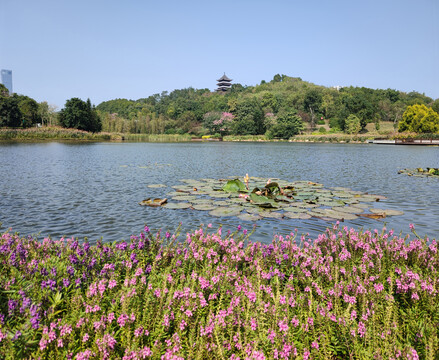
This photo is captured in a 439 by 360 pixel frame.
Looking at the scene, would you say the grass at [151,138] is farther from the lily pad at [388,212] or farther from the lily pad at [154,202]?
the lily pad at [388,212]

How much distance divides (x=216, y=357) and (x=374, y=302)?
6.50ft

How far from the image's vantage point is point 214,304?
12.5ft

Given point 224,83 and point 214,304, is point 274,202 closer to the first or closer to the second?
point 214,304

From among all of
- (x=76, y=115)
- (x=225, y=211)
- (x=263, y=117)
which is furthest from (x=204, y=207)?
(x=263, y=117)

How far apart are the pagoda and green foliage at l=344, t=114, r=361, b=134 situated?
10423 centimetres

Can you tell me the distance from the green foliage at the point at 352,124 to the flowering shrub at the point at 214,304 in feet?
268

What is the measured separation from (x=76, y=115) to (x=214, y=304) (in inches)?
3062

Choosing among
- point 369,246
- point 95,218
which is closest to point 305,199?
point 369,246

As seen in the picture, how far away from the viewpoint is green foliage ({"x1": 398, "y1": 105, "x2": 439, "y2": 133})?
2630 inches

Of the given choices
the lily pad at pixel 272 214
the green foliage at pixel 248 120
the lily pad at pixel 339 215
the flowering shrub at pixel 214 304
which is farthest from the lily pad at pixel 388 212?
the green foliage at pixel 248 120

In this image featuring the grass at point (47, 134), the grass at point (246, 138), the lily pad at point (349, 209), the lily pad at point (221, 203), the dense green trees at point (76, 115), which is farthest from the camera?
the grass at point (246, 138)

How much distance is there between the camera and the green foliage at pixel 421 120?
66.8 metres

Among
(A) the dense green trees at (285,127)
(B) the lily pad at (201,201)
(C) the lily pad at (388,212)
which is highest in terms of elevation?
(A) the dense green trees at (285,127)

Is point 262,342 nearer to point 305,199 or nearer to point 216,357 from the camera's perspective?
point 216,357
